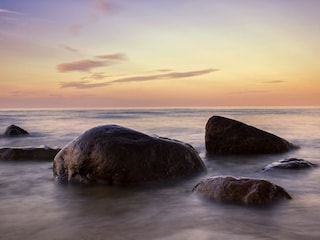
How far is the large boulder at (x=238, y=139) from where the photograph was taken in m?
8.59

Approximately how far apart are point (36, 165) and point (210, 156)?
3638 millimetres

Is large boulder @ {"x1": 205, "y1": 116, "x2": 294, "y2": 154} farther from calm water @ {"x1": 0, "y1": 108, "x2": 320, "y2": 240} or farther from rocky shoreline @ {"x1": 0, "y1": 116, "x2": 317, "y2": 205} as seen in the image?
calm water @ {"x1": 0, "y1": 108, "x2": 320, "y2": 240}

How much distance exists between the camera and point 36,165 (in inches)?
280

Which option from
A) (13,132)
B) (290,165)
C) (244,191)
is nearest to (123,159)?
(244,191)

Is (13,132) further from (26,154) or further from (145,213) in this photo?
(145,213)

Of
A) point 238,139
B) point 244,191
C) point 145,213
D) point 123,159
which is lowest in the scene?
point 145,213

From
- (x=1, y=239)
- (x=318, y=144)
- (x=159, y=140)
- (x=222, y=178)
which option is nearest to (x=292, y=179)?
(x=222, y=178)

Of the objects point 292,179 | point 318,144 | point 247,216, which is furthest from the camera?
point 318,144

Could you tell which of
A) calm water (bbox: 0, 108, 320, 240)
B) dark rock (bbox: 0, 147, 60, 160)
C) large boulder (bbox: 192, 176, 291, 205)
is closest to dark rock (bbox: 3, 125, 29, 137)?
dark rock (bbox: 0, 147, 60, 160)

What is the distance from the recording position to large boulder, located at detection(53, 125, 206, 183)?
18.0 ft

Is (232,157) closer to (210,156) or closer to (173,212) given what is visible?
(210,156)

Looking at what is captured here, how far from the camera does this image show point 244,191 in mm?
4191

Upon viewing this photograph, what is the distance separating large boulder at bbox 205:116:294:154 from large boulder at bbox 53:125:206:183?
2841 millimetres

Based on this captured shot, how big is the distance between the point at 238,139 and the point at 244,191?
15.0 ft
